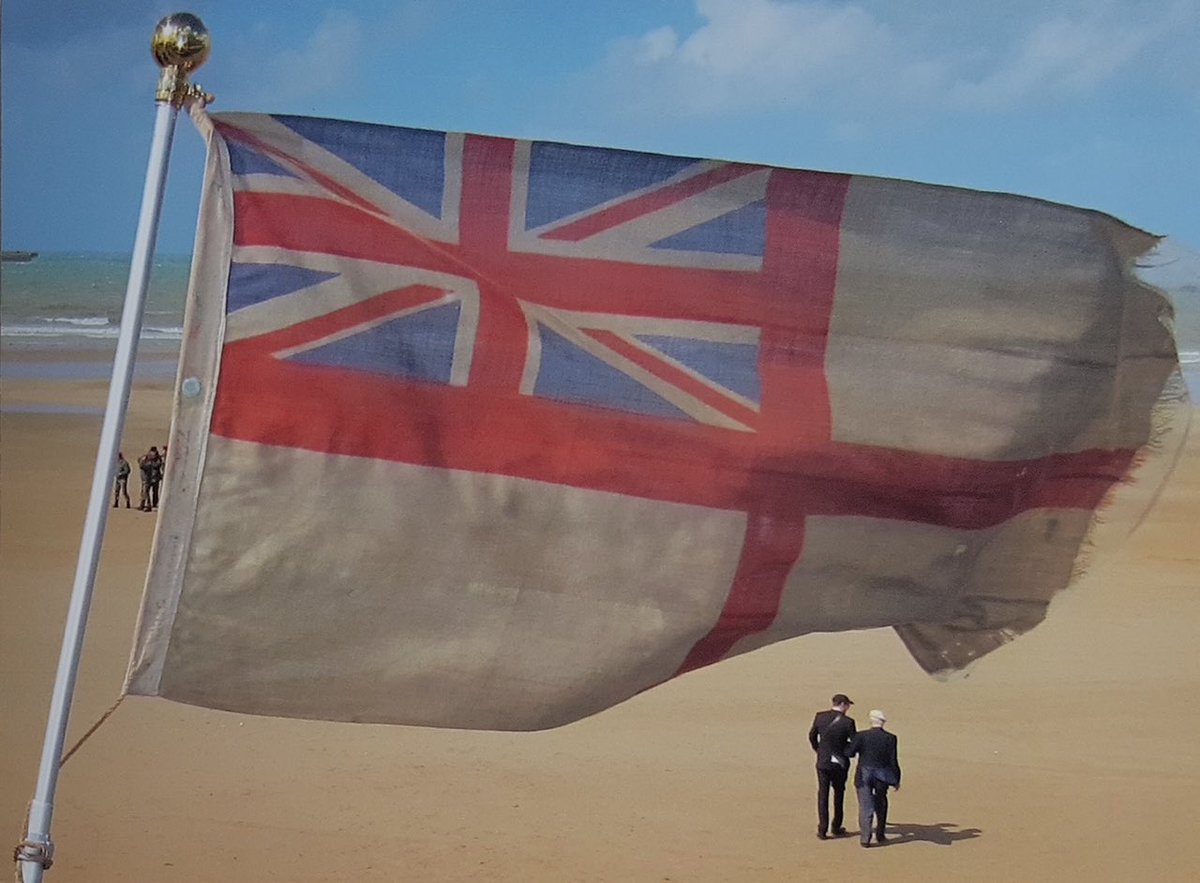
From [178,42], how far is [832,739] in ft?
24.2

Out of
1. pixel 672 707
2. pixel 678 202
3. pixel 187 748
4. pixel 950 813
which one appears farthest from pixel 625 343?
pixel 672 707

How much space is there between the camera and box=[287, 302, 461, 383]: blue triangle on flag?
3.86m

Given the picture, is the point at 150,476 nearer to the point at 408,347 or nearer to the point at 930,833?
the point at 930,833

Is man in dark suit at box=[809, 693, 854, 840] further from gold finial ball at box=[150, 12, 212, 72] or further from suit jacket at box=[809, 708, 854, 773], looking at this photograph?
gold finial ball at box=[150, 12, 212, 72]

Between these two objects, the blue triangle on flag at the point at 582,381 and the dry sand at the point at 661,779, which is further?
the dry sand at the point at 661,779

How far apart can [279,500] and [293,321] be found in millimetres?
402

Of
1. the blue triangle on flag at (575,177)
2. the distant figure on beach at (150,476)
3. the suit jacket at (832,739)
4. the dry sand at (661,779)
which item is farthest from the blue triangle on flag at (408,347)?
the distant figure on beach at (150,476)

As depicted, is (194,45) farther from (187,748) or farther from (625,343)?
(187,748)

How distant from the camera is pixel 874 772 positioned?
9.73 m

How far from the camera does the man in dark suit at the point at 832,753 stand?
32.7ft

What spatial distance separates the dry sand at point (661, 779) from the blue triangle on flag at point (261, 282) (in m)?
4.35

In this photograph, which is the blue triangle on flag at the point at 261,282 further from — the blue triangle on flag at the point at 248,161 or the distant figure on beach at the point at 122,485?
the distant figure on beach at the point at 122,485

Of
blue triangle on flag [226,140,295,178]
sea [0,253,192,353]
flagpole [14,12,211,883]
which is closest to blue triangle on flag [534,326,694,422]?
blue triangle on flag [226,140,295,178]

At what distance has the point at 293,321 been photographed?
12.4 ft
